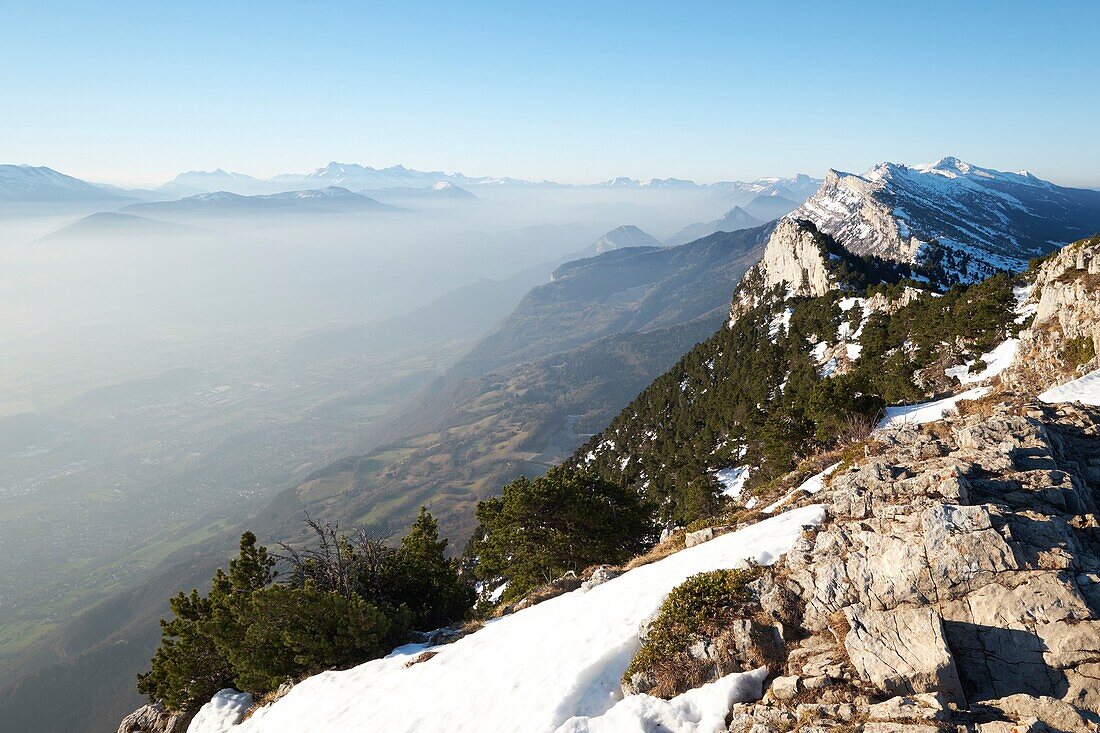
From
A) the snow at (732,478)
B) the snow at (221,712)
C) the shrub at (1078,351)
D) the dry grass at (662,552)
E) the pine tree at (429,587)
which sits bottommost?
the snow at (732,478)

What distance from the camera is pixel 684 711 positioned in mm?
11836

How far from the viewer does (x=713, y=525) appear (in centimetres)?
2305

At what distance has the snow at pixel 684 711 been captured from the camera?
1146 centimetres

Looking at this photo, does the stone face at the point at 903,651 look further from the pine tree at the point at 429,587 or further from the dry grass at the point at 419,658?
the pine tree at the point at 429,587

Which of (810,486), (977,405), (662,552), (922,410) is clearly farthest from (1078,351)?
(662,552)

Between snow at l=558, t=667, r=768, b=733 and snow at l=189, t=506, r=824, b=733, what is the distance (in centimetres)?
3

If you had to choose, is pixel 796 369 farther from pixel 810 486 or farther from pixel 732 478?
pixel 810 486

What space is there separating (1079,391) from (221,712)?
154 ft

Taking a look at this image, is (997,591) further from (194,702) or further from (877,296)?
(877,296)

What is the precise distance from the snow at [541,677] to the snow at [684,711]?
28 mm

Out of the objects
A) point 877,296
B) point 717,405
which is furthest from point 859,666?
point 877,296

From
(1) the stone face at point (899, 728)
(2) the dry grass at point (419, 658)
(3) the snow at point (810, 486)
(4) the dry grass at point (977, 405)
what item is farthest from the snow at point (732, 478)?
(1) the stone face at point (899, 728)

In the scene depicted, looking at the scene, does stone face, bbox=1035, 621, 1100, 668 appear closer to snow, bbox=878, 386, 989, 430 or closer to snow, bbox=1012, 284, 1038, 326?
snow, bbox=878, 386, 989, 430

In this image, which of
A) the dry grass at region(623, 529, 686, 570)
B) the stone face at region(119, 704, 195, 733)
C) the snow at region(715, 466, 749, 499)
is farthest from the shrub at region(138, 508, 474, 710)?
the snow at region(715, 466, 749, 499)
